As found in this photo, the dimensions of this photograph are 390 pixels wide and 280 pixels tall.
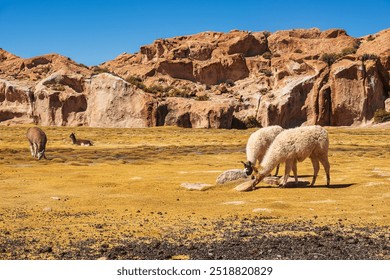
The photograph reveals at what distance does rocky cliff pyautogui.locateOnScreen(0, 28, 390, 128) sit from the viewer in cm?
6675

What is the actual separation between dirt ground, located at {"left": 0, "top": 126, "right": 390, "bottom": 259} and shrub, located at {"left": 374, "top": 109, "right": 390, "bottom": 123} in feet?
146

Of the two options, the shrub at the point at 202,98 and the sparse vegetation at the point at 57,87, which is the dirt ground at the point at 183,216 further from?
the sparse vegetation at the point at 57,87

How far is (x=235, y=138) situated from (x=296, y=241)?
130 feet

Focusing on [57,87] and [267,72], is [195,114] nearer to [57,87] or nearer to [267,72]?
[57,87]

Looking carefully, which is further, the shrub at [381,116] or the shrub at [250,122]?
the shrub at [250,122]

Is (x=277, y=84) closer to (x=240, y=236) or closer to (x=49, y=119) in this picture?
(x=49, y=119)

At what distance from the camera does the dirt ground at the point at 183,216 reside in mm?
8914

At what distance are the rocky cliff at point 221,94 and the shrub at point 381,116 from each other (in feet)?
5.05

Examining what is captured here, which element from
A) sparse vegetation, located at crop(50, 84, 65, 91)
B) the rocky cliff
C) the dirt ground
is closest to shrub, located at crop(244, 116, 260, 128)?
the rocky cliff

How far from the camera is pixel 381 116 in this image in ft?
216

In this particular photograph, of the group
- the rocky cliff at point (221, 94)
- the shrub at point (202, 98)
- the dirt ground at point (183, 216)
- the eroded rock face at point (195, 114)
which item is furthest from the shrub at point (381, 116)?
the dirt ground at point (183, 216)

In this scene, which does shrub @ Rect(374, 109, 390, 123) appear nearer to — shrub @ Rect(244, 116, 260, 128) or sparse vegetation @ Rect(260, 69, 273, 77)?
shrub @ Rect(244, 116, 260, 128)
